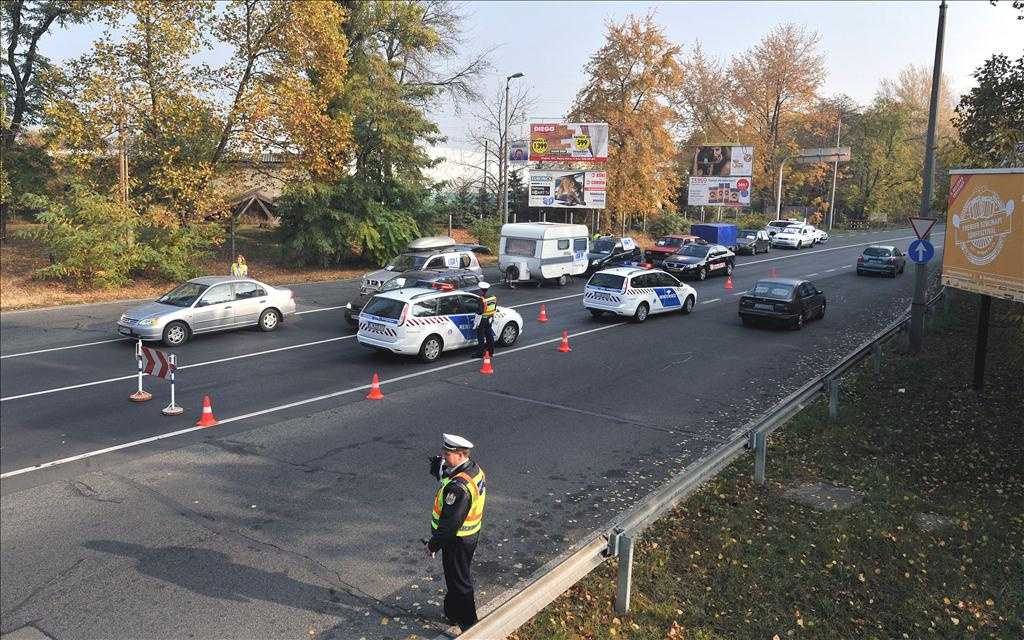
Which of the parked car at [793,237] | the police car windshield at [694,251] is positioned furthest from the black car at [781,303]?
the parked car at [793,237]

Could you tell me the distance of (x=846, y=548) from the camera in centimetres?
768

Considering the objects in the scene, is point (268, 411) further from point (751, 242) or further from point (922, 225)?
point (751, 242)

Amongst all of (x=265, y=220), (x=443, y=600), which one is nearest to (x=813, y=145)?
(x=265, y=220)

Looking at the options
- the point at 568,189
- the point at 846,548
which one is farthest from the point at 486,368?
the point at 568,189

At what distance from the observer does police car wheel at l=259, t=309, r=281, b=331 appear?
771 inches

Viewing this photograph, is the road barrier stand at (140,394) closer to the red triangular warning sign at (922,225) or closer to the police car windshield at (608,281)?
the police car windshield at (608,281)

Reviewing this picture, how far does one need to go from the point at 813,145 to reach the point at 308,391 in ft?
303

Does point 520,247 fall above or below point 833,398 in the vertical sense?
above

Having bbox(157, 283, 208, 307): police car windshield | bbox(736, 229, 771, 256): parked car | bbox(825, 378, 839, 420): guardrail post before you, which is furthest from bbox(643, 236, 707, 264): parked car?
bbox(825, 378, 839, 420): guardrail post

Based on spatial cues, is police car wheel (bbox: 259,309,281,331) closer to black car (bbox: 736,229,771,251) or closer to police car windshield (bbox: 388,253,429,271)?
police car windshield (bbox: 388,253,429,271)

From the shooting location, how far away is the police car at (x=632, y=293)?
21.9m

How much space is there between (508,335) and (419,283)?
12.3ft

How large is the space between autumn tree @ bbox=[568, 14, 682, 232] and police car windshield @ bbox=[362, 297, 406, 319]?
35.5 m

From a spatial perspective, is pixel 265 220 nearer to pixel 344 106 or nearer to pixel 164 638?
pixel 344 106
